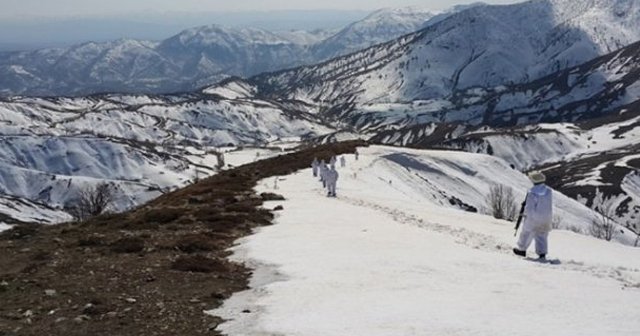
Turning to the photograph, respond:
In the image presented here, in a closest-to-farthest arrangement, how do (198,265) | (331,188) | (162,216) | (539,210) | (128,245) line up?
(198,265)
(539,210)
(128,245)
(162,216)
(331,188)

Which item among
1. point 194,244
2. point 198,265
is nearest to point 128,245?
point 194,244

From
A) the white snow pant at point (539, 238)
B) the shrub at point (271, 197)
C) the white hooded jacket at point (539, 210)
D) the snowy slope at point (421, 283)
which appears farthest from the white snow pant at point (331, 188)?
the white hooded jacket at point (539, 210)

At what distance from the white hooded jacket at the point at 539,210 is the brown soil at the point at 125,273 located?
9568 millimetres

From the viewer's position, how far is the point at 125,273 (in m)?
21.2

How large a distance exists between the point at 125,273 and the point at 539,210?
13711 mm

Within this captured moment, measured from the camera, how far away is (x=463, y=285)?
57.5ft

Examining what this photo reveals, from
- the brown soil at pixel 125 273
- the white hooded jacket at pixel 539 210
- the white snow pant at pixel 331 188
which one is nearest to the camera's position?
the brown soil at pixel 125 273

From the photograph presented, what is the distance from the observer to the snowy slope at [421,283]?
44.8ft

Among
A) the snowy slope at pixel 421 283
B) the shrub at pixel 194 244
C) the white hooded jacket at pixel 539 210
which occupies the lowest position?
the shrub at pixel 194 244

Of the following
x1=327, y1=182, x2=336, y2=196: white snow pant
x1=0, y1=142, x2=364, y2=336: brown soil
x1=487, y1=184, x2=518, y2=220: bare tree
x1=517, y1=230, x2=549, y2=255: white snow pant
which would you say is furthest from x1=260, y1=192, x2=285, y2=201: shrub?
x1=487, y1=184, x2=518, y2=220: bare tree

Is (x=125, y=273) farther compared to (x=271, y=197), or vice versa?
(x=271, y=197)

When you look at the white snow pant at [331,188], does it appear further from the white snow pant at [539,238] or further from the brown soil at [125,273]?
the white snow pant at [539,238]

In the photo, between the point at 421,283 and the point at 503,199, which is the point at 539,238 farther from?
the point at 503,199

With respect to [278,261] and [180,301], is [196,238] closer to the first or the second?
[278,261]
